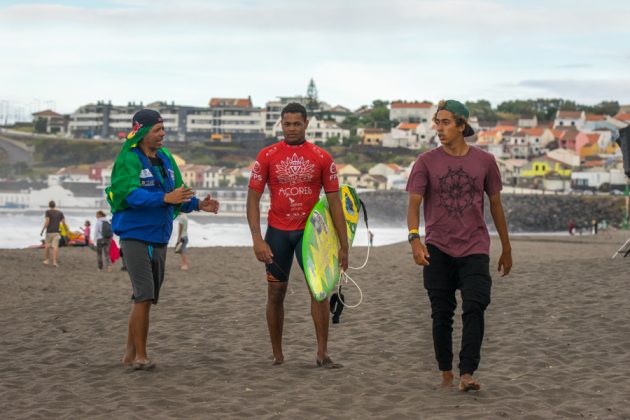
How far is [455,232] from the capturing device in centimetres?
510

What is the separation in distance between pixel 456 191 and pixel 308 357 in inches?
74.3

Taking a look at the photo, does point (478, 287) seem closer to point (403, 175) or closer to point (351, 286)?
point (351, 286)

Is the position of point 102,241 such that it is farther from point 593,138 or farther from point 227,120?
point 227,120

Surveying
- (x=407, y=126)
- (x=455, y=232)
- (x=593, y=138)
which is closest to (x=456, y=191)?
(x=455, y=232)

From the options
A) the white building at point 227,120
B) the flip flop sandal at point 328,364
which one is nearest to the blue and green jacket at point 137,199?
the flip flop sandal at point 328,364

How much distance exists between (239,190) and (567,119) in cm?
7862

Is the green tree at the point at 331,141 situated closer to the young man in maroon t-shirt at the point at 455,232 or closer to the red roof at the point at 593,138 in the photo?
the red roof at the point at 593,138

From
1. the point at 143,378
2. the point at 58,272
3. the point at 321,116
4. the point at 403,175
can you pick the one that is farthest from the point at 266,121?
the point at 143,378

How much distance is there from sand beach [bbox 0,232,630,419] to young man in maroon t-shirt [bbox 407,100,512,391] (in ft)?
0.99

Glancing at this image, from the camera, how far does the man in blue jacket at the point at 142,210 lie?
568cm

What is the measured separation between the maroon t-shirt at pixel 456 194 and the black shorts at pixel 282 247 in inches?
36.9

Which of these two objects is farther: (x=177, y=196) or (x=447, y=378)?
(x=177, y=196)

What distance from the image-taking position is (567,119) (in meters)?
171

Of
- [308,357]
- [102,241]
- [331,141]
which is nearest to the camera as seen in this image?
[308,357]
